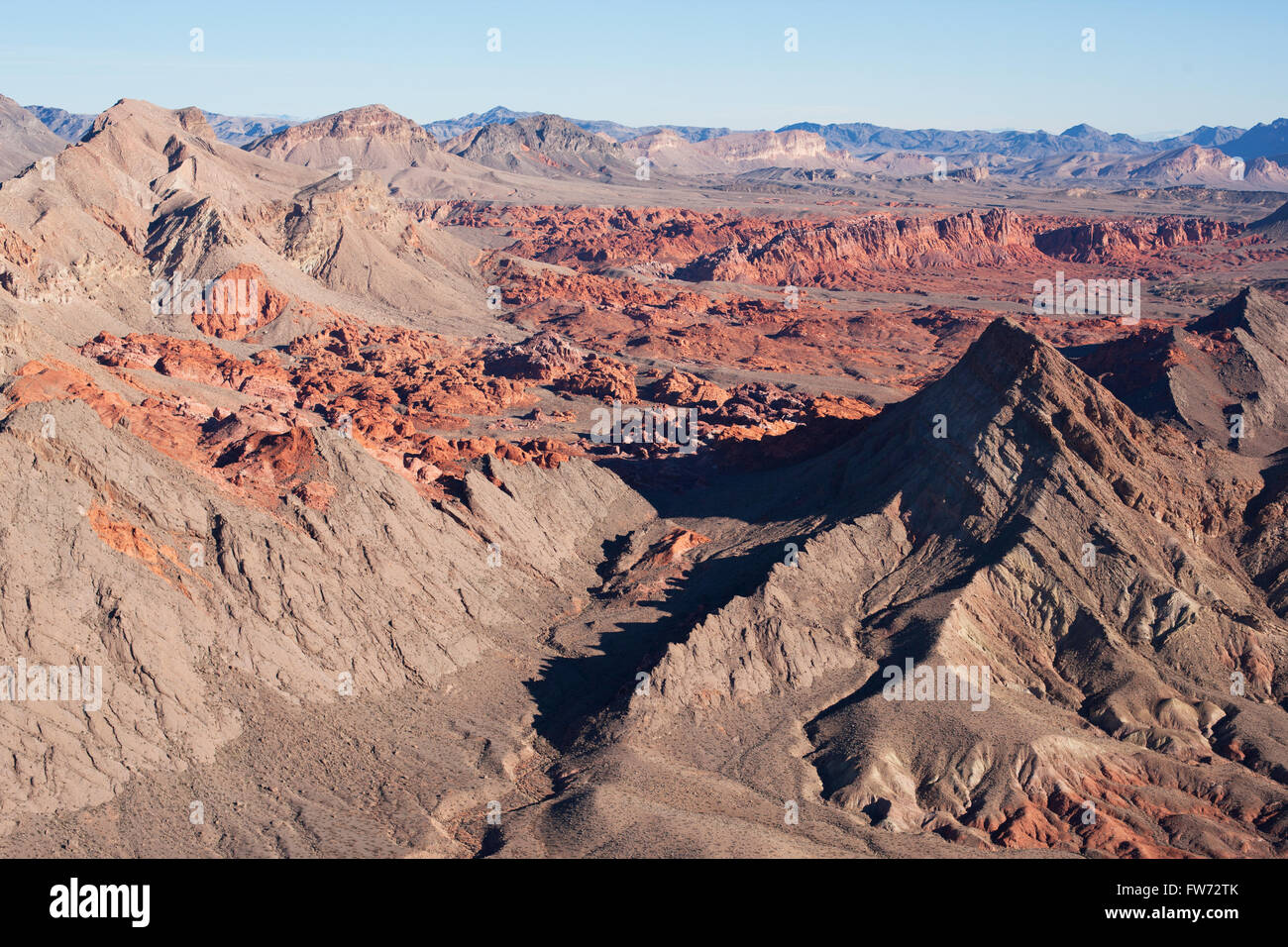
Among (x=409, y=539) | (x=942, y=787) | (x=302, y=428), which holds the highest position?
(x=302, y=428)

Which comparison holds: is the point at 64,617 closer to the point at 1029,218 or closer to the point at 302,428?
the point at 302,428

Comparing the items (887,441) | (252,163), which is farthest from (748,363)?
(252,163)

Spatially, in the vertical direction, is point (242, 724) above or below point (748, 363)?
below

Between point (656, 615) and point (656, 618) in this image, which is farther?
point (656, 615)

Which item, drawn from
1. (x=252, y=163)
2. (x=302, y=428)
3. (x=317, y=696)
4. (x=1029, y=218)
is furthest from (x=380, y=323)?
(x=1029, y=218)

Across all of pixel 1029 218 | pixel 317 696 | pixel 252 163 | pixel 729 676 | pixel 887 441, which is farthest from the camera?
pixel 1029 218

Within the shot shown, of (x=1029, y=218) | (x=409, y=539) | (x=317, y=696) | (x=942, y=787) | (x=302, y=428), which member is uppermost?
(x=1029, y=218)
